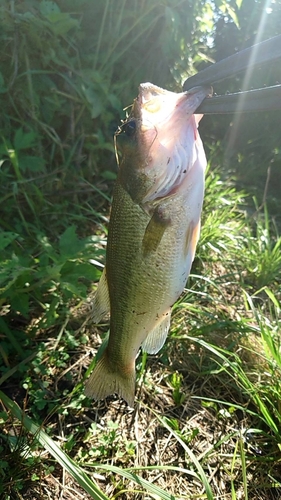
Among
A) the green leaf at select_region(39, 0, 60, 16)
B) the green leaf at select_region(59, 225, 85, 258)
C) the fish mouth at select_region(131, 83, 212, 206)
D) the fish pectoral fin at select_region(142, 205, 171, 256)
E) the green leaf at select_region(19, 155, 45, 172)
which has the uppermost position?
the green leaf at select_region(39, 0, 60, 16)

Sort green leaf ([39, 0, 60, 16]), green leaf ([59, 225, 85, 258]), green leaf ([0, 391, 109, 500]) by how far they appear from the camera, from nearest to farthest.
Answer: green leaf ([0, 391, 109, 500])
green leaf ([59, 225, 85, 258])
green leaf ([39, 0, 60, 16])

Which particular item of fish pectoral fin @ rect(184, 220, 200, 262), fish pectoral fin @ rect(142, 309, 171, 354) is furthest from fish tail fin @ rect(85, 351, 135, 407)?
fish pectoral fin @ rect(184, 220, 200, 262)

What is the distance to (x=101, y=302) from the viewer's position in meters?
1.43

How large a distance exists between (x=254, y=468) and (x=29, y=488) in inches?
36.6

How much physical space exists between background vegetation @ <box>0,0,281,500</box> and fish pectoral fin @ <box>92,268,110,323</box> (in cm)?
41

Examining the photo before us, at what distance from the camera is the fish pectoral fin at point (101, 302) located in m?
1.41

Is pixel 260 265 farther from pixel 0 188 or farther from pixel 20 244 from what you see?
pixel 0 188

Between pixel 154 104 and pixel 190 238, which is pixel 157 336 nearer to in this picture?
pixel 190 238

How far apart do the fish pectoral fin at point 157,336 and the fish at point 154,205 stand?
4cm

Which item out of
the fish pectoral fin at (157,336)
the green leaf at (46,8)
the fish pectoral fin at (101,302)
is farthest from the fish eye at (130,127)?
the green leaf at (46,8)

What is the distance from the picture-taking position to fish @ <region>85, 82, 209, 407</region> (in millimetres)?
1164

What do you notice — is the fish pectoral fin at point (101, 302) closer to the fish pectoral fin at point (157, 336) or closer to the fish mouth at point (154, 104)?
the fish pectoral fin at point (157, 336)

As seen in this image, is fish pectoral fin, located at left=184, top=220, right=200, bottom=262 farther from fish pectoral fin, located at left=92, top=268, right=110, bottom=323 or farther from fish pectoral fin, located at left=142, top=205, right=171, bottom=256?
fish pectoral fin, located at left=92, top=268, right=110, bottom=323

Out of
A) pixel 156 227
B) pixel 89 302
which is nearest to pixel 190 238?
pixel 156 227
